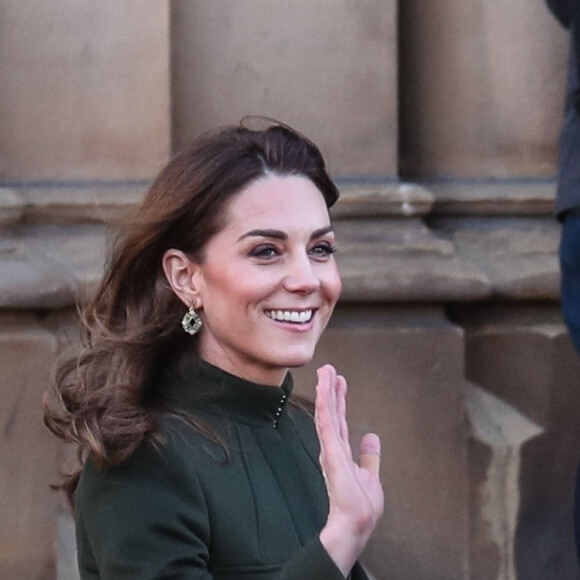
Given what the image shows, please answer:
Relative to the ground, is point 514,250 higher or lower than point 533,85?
lower

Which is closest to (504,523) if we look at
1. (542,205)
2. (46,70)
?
(542,205)

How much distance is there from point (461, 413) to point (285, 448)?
1.91 m

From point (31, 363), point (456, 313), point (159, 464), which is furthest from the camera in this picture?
point (456, 313)

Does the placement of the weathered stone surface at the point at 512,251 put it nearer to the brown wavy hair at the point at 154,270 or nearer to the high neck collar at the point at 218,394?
the brown wavy hair at the point at 154,270

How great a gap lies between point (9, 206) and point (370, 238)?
3.34ft

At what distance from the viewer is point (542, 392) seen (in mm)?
4195

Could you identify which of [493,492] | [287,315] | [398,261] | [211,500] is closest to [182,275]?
[287,315]

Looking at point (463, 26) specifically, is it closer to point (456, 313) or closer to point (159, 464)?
point (456, 313)

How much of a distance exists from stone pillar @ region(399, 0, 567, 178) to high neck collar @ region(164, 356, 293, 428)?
2239mm

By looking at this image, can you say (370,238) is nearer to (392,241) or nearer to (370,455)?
(392,241)

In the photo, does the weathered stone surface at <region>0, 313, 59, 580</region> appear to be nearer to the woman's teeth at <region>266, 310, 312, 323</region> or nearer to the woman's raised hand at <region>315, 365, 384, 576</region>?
the woman's teeth at <region>266, 310, 312, 323</region>

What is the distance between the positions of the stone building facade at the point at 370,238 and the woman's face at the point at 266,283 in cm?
178

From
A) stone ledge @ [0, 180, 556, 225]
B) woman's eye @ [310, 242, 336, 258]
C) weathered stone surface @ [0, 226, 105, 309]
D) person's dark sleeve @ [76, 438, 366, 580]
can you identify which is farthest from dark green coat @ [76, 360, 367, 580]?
stone ledge @ [0, 180, 556, 225]

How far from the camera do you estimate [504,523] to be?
4.13m
